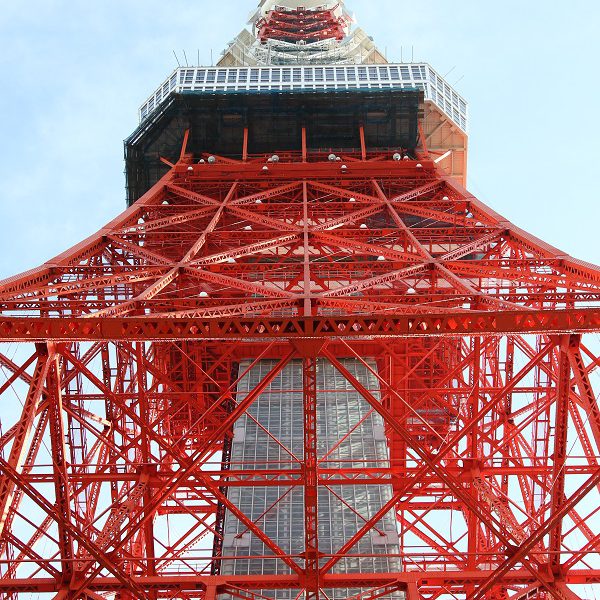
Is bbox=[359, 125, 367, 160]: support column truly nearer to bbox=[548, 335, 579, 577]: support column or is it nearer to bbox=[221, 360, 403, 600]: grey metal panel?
bbox=[221, 360, 403, 600]: grey metal panel

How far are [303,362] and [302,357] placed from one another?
714mm

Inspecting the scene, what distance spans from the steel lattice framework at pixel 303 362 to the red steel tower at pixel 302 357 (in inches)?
3.2

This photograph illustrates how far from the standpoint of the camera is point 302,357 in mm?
16188

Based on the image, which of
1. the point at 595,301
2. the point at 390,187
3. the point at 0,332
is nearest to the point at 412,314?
the point at 595,301

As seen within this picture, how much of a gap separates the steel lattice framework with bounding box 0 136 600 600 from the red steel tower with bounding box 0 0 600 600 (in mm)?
82

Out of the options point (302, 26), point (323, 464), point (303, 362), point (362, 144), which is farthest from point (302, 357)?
point (302, 26)

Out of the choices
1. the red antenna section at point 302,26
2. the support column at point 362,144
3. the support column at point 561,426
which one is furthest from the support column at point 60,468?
the red antenna section at point 302,26

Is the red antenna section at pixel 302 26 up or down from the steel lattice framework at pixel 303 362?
up

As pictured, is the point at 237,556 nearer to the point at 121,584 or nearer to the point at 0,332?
the point at 121,584

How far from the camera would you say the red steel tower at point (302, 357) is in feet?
55.9

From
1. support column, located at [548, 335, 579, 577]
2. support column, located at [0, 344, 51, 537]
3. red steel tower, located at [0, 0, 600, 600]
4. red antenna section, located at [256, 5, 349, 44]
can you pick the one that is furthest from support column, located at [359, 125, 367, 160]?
support column, located at [0, 344, 51, 537]

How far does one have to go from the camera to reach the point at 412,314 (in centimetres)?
1543

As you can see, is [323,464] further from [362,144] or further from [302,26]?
[302,26]

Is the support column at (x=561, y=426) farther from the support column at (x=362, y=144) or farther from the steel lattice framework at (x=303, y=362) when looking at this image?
the support column at (x=362, y=144)
